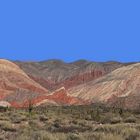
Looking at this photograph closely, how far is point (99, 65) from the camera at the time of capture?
170750mm

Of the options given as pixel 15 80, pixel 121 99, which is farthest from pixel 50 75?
pixel 121 99

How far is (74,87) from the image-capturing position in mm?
136625

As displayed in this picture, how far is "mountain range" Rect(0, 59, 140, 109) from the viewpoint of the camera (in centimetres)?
11594

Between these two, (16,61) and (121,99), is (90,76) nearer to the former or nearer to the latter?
(16,61)

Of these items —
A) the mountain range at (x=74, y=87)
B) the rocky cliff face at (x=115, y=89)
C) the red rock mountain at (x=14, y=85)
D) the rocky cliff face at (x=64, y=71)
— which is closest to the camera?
the rocky cliff face at (x=115, y=89)

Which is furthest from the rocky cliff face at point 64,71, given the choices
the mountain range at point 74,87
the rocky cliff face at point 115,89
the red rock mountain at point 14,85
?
the rocky cliff face at point 115,89

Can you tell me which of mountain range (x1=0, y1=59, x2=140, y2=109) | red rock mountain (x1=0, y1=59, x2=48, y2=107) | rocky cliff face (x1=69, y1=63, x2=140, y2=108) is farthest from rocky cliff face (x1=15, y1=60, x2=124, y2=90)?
rocky cliff face (x1=69, y1=63, x2=140, y2=108)

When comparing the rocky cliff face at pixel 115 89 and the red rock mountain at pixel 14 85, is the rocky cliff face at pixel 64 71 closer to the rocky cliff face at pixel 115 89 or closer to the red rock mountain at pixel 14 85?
the red rock mountain at pixel 14 85

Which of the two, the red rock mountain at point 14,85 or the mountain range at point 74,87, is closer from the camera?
the mountain range at point 74,87

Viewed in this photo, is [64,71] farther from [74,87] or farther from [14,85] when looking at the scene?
[14,85]

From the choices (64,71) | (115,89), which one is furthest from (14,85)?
(64,71)

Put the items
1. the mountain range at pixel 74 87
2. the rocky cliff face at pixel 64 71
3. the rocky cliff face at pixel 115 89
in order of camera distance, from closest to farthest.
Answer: the rocky cliff face at pixel 115 89 → the mountain range at pixel 74 87 → the rocky cliff face at pixel 64 71

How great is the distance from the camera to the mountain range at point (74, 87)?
115938 mm

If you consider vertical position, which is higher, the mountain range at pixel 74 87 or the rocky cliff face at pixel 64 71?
the rocky cliff face at pixel 64 71
